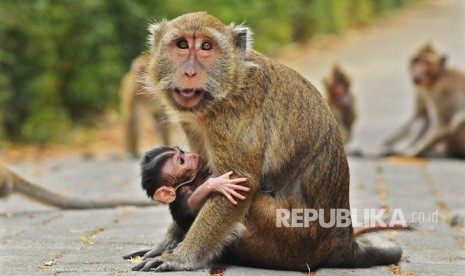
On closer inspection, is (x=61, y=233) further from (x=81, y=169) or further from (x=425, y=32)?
(x=425, y=32)

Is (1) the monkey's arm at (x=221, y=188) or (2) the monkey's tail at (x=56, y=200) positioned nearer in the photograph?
(1) the monkey's arm at (x=221, y=188)

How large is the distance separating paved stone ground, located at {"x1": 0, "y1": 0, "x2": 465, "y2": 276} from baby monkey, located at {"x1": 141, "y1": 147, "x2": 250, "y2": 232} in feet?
1.52

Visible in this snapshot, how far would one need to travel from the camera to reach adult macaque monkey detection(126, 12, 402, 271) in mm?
5742

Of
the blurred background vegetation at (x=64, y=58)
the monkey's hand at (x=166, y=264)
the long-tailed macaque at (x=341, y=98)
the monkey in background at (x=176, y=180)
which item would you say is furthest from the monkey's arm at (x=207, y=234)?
the blurred background vegetation at (x=64, y=58)

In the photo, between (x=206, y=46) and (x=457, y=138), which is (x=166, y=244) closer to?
(x=206, y=46)

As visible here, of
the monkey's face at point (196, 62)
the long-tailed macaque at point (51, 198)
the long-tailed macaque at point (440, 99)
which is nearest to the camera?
the monkey's face at point (196, 62)

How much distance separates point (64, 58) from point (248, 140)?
38.0ft

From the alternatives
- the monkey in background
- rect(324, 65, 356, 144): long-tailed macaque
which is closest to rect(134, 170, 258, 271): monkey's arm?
the monkey in background

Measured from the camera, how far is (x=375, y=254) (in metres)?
6.47

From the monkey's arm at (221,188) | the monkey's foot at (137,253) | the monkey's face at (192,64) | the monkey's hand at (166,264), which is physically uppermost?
the monkey's face at (192,64)

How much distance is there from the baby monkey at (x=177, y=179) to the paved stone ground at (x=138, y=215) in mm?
462

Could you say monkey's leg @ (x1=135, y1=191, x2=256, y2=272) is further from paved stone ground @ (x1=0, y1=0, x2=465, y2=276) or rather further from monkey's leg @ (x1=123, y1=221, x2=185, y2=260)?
monkey's leg @ (x1=123, y1=221, x2=185, y2=260)

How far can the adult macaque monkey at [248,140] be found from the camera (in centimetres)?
574

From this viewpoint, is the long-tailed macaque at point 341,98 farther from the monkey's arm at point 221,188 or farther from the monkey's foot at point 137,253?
the monkey's arm at point 221,188
